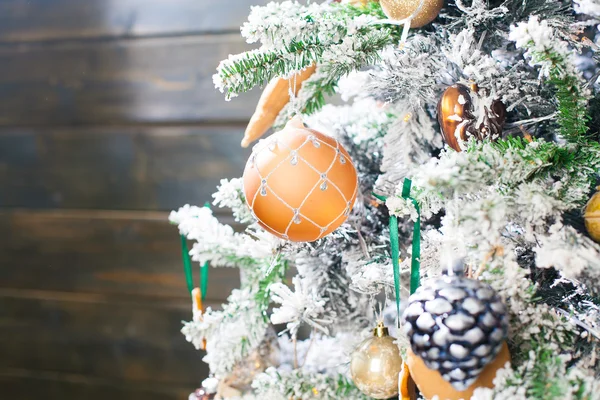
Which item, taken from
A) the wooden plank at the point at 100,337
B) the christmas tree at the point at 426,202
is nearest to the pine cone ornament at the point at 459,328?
the christmas tree at the point at 426,202

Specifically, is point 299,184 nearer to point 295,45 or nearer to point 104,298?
point 295,45

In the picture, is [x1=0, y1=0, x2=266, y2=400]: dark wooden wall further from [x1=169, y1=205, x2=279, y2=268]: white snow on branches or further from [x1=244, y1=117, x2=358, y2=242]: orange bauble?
[x1=244, y1=117, x2=358, y2=242]: orange bauble

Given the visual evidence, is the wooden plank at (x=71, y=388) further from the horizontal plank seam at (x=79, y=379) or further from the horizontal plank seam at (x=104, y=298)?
the horizontal plank seam at (x=104, y=298)

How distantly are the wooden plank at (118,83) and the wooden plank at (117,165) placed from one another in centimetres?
3

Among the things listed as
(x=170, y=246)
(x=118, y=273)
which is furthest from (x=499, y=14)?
(x=118, y=273)

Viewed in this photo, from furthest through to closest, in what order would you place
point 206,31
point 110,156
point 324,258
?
point 110,156, point 206,31, point 324,258

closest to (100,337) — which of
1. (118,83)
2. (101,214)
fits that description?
(101,214)

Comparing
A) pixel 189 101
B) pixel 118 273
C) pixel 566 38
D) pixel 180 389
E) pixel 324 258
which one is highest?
pixel 566 38

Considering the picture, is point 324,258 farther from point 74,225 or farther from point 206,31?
point 74,225

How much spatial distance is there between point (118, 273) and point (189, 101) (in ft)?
1.28

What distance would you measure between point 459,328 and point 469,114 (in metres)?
0.18

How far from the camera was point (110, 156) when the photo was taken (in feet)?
3.63

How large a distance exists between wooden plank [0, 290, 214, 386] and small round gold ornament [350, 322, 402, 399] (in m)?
0.64

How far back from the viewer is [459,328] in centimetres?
39
